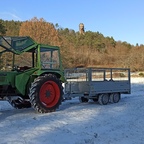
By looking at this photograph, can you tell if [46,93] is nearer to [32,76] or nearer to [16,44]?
[32,76]

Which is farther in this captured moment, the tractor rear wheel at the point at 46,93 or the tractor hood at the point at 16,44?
the tractor rear wheel at the point at 46,93

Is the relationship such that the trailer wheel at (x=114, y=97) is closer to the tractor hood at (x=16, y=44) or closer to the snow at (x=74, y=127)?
the snow at (x=74, y=127)

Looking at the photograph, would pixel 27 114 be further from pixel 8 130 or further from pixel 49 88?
pixel 8 130

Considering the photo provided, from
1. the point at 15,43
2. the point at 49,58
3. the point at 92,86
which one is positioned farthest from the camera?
the point at 92,86

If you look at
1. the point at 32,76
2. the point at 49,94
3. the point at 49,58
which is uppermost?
the point at 49,58

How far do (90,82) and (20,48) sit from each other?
349cm

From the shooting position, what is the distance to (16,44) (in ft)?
31.0

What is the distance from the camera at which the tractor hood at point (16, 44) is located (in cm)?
920

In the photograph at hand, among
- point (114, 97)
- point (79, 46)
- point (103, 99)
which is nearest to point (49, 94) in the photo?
point (103, 99)

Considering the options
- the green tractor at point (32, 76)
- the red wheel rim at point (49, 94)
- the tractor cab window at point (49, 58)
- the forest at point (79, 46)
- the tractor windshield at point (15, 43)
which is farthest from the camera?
the forest at point (79, 46)

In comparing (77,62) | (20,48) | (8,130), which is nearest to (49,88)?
(20,48)

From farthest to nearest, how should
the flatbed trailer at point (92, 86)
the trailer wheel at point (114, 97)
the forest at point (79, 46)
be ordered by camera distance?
the forest at point (79, 46), the trailer wheel at point (114, 97), the flatbed trailer at point (92, 86)

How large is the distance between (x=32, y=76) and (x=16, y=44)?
1.30 m

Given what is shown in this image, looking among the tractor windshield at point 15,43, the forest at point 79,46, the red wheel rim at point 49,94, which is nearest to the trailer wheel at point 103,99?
the red wheel rim at point 49,94
